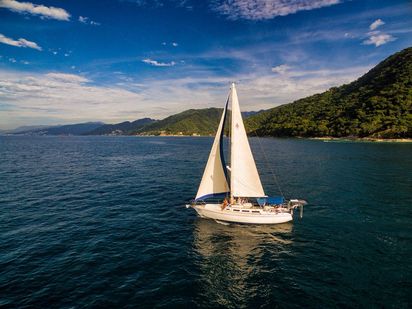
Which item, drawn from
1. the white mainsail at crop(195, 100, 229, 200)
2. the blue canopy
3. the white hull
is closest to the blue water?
the white hull

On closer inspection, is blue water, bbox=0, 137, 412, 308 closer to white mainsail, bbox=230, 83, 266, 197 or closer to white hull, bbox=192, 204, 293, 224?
white hull, bbox=192, 204, 293, 224

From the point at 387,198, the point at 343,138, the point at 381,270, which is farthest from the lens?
the point at 343,138

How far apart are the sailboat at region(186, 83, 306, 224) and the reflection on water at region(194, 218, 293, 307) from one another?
132cm

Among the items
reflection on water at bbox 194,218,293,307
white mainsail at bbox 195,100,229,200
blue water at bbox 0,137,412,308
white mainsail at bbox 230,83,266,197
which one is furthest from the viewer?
white mainsail at bbox 195,100,229,200

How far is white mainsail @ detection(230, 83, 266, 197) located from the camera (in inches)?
1334

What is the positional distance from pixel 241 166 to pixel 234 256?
500 inches

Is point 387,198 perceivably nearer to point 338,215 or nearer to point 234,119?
point 338,215

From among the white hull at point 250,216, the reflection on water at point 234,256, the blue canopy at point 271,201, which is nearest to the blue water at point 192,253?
the reflection on water at point 234,256

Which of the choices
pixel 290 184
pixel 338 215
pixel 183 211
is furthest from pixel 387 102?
pixel 183 211

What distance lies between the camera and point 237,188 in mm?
35938

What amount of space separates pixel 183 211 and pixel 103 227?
11.9 m

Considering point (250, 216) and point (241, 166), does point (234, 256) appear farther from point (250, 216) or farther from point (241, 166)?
point (241, 166)

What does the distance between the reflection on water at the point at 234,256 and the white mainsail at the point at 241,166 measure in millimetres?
5000

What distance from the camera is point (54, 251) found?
1082 inches
